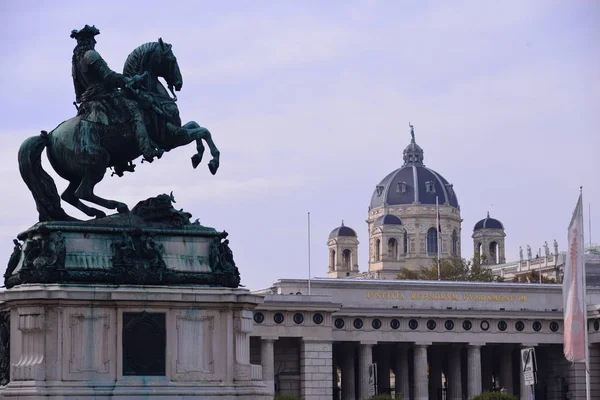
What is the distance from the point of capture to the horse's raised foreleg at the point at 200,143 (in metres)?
30.8

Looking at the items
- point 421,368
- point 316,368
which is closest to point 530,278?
point 421,368

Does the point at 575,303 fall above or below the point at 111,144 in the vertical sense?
below

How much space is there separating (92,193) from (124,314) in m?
2.67

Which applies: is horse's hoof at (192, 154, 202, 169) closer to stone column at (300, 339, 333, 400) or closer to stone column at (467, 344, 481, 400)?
stone column at (300, 339, 333, 400)

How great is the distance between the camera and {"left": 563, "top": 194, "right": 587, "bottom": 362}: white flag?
51375mm

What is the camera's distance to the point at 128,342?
29.1 m

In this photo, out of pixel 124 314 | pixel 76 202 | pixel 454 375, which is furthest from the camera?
pixel 454 375

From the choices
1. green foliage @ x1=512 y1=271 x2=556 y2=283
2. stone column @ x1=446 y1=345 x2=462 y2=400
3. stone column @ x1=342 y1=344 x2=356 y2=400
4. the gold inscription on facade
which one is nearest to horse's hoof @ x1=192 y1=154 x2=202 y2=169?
the gold inscription on facade

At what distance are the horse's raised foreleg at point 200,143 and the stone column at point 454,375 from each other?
239 ft

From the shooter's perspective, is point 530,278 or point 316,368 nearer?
point 316,368

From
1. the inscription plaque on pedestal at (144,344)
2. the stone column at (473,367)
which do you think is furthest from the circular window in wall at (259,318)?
the inscription plaque on pedestal at (144,344)

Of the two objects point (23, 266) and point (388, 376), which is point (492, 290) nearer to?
point (388, 376)

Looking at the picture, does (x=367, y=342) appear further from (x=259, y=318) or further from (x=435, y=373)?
(x=435, y=373)

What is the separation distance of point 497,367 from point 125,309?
8257 centimetres
